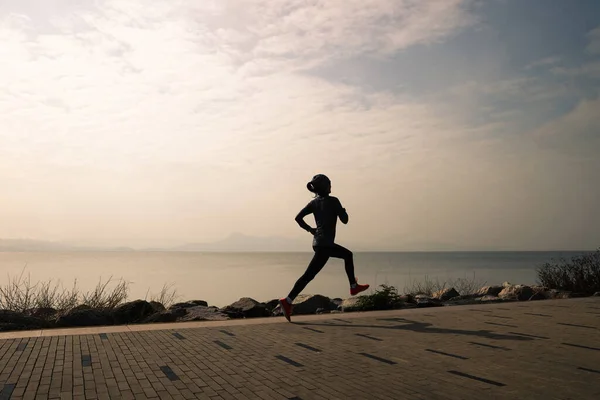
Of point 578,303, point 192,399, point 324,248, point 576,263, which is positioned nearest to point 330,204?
point 324,248

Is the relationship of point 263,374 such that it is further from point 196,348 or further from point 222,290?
point 222,290

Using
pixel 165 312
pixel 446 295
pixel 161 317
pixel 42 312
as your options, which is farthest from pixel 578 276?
pixel 42 312

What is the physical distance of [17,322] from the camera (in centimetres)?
830

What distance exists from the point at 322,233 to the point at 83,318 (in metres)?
4.39

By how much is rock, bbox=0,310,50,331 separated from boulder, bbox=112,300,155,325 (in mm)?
1246

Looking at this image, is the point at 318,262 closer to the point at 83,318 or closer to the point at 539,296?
the point at 83,318

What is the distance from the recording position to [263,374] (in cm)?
511

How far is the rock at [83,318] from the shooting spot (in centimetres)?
844

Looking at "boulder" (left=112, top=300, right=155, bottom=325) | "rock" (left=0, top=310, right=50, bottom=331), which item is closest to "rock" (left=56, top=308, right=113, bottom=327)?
"boulder" (left=112, top=300, right=155, bottom=325)

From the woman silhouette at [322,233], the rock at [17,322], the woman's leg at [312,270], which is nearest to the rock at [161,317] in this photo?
the rock at [17,322]

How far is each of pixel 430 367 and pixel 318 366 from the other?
4.10 feet

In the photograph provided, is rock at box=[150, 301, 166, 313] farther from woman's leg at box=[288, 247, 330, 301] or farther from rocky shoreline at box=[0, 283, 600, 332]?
woman's leg at box=[288, 247, 330, 301]

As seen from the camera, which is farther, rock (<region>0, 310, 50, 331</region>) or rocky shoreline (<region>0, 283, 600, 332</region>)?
rocky shoreline (<region>0, 283, 600, 332</region>)

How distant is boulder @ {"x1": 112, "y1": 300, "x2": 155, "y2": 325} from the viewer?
942 centimetres
